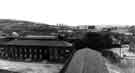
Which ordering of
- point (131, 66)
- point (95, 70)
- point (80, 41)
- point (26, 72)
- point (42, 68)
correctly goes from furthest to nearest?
point (80, 41)
point (131, 66)
point (42, 68)
point (26, 72)
point (95, 70)

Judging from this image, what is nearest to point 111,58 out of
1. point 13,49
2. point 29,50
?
point 29,50

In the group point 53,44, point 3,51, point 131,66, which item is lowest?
point 131,66

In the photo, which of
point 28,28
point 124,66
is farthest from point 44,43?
point 28,28

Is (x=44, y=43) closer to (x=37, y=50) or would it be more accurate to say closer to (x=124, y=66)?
(x=37, y=50)

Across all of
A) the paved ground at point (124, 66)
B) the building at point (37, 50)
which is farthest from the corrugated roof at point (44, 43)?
the paved ground at point (124, 66)

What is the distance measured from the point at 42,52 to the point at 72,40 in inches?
431

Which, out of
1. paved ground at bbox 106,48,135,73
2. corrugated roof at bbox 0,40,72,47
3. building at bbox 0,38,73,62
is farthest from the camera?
corrugated roof at bbox 0,40,72,47

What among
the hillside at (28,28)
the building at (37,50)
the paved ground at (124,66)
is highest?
the hillside at (28,28)

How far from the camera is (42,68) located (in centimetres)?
1850

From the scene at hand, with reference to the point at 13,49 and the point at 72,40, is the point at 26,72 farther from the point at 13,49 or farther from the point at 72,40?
the point at 72,40

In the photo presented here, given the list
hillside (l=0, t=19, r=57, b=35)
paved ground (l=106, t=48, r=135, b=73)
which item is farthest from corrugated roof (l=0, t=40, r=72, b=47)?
hillside (l=0, t=19, r=57, b=35)

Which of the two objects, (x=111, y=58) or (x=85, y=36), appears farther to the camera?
(x=85, y=36)

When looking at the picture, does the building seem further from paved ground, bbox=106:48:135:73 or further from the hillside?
the hillside

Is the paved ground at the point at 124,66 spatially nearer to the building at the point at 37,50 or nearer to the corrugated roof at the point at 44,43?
the building at the point at 37,50
